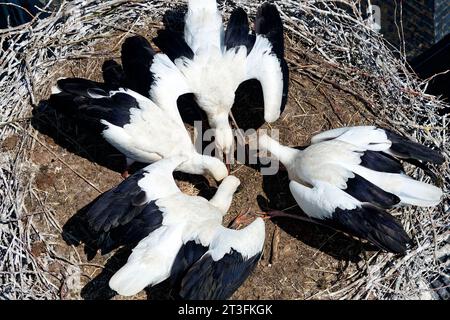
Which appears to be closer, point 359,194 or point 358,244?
point 359,194

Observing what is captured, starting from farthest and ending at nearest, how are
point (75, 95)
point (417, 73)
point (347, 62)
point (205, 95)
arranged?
point (417, 73) → point (347, 62) → point (205, 95) → point (75, 95)

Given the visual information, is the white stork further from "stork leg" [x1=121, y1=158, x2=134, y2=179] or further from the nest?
the nest

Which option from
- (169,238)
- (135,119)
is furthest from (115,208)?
(135,119)

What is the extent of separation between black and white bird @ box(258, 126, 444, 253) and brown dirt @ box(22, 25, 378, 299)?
30cm

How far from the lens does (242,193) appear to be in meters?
5.03

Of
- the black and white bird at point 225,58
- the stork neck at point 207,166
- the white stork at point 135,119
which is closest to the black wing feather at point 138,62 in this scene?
the white stork at point 135,119

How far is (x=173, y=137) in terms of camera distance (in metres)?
4.71

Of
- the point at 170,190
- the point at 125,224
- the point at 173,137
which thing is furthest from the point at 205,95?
the point at 125,224

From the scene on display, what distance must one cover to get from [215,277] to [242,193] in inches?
39.0

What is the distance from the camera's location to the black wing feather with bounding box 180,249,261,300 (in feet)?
13.3

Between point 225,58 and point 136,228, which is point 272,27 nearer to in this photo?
point 225,58

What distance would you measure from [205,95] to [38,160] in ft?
3.69

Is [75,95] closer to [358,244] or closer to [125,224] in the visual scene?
[125,224]

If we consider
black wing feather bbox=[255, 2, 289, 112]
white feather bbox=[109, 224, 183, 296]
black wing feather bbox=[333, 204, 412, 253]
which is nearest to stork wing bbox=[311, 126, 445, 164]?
black wing feather bbox=[333, 204, 412, 253]
